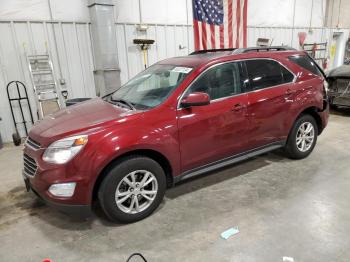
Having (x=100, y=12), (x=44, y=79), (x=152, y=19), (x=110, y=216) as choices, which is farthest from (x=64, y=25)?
(x=110, y=216)

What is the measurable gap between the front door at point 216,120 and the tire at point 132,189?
14.4 inches

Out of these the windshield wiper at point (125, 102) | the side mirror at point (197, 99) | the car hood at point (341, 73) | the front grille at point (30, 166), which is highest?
the side mirror at point (197, 99)

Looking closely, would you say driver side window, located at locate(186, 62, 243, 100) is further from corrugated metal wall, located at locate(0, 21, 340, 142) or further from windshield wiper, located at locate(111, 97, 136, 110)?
corrugated metal wall, located at locate(0, 21, 340, 142)

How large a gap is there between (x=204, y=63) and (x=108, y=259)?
209 centimetres

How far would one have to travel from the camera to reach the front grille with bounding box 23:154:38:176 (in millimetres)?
2555

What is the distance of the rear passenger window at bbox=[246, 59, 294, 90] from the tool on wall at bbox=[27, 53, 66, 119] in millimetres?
4038

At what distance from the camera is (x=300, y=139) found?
3977 mm

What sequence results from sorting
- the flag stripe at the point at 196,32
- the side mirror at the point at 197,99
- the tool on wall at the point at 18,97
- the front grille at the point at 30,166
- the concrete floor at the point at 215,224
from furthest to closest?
1. the flag stripe at the point at 196,32
2. the tool on wall at the point at 18,97
3. the side mirror at the point at 197,99
4. the front grille at the point at 30,166
5. the concrete floor at the point at 215,224

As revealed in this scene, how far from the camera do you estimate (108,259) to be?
228 centimetres

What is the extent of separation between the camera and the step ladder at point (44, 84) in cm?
562

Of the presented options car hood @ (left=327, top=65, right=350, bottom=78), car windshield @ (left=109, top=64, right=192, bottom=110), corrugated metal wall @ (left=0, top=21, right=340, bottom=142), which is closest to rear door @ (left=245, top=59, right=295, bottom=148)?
car windshield @ (left=109, top=64, right=192, bottom=110)

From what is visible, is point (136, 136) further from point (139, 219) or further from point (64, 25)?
point (64, 25)

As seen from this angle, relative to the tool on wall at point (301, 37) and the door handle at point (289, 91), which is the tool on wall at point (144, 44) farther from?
the tool on wall at point (301, 37)

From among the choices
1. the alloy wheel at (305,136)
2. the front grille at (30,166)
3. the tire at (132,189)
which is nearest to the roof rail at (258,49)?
the alloy wheel at (305,136)
